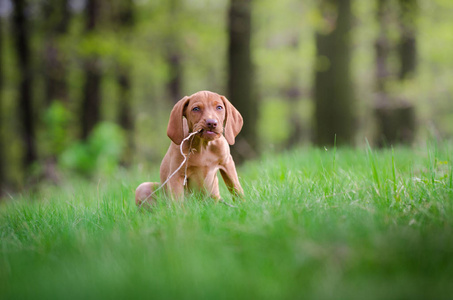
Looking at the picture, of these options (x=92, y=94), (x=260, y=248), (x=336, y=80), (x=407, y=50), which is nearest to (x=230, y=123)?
(x=260, y=248)

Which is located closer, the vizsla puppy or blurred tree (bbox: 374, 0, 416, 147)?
the vizsla puppy

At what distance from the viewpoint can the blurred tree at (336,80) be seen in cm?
919

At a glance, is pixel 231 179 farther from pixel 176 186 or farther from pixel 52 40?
pixel 52 40

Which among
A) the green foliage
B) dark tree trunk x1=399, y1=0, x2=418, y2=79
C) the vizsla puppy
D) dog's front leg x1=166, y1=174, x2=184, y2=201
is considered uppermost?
dark tree trunk x1=399, y1=0, x2=418, y2=79

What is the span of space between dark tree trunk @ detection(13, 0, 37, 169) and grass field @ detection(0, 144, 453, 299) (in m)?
11.5

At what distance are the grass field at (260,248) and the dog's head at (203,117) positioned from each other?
2.05 ft

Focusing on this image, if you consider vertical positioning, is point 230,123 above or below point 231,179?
above

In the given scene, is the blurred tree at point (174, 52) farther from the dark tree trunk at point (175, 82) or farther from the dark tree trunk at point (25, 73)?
the dark tree trunk at point (25, 73)

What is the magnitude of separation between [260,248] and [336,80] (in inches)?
303

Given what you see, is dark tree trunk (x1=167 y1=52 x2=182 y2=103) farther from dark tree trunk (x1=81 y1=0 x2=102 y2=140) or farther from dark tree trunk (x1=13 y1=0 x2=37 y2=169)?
dark tree trunk (x1=13 y1=0 x2=37 y2=169)

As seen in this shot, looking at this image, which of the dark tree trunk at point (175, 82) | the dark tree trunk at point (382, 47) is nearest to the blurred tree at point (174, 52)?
the dark tree trunk at point (175, 82)

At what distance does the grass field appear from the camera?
1900mm

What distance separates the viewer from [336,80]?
9.25 meters

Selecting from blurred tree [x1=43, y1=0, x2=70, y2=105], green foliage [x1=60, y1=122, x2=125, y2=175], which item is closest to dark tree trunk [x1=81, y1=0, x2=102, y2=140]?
blurred tree [x1=43, y1=0, x2=70, y2=105]
